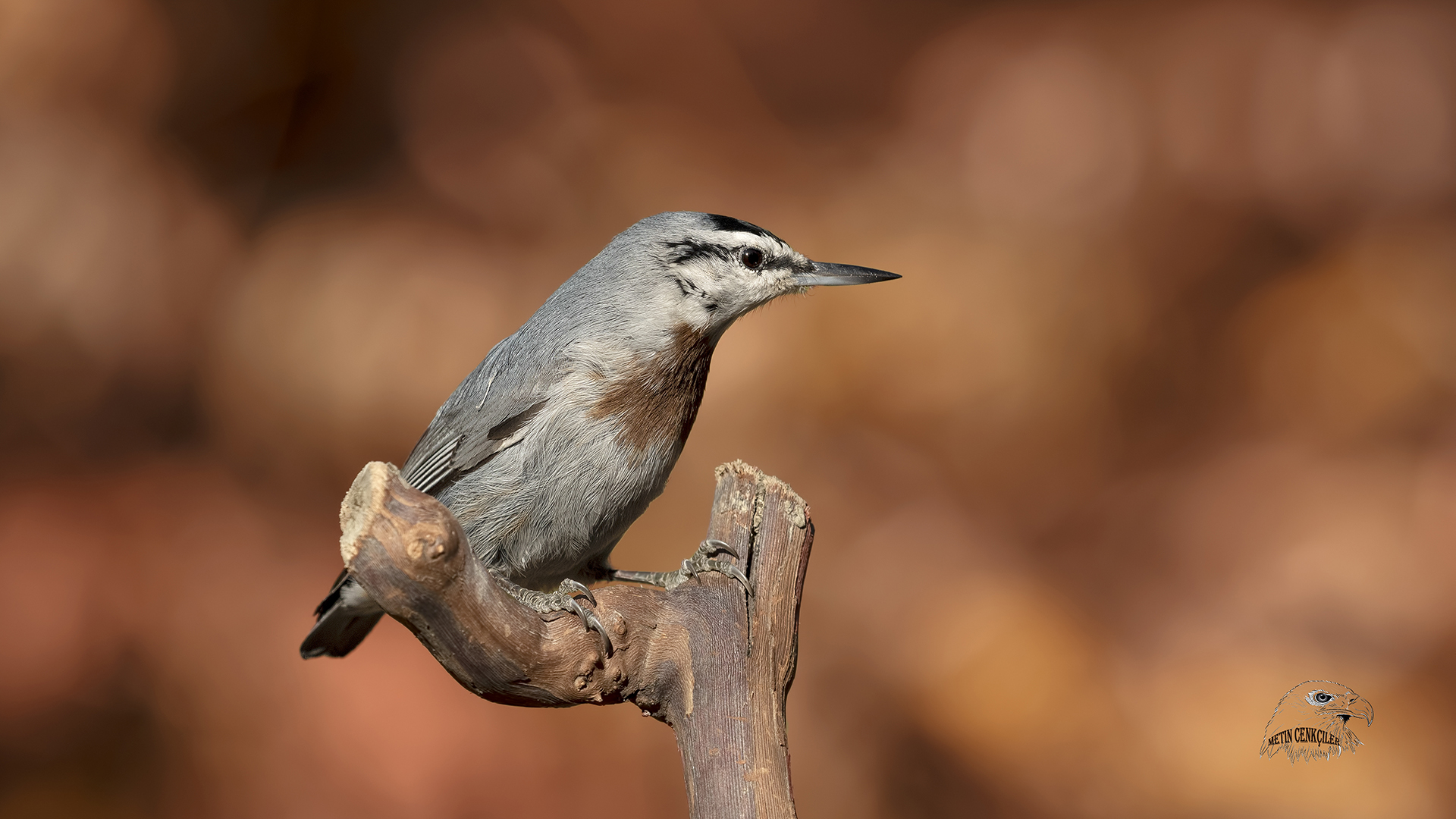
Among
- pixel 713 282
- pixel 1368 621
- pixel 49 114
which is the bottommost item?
pixel 713 282

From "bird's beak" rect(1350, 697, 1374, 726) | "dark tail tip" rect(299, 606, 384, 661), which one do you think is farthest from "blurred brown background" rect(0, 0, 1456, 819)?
"dark tail tip" rect(299, 606, 384, 661)

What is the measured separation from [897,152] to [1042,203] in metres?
0.57

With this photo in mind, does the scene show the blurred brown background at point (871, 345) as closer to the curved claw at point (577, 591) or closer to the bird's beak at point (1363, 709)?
the bird's beak at point (1363, 709)

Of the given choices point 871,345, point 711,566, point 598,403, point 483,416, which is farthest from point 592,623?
point 871,345

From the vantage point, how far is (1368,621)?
9.95 ft

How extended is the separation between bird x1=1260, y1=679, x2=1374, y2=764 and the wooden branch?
6.30 ft

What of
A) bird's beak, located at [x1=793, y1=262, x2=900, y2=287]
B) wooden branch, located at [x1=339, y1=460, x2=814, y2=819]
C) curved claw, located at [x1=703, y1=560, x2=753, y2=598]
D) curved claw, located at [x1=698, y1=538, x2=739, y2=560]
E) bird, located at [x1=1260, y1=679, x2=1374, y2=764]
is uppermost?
bird, located at [x1=1260, y1=679, x2=1374, y2=764]

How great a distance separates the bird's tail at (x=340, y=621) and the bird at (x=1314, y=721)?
2491mm

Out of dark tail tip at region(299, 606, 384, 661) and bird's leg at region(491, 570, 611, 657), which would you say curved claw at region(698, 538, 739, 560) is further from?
dark tail tip at region(299, 606, 384, 661)

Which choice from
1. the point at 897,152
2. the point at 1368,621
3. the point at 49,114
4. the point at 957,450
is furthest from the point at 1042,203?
the point at 49,114

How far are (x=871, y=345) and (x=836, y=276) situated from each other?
5.39ft

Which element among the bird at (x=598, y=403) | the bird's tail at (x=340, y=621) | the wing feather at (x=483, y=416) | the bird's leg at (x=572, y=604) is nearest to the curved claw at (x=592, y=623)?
the bird's leg at (x=572, y=604)

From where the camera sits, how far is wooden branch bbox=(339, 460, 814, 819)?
1.03 metres

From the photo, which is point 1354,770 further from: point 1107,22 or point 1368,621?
point 1107,22
